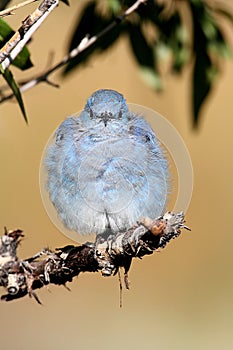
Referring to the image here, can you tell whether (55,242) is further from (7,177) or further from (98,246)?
(98,246)

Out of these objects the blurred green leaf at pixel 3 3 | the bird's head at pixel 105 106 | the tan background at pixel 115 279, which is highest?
the blurred green leaf at pixel 3 3

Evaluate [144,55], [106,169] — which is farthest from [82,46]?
[106,169]

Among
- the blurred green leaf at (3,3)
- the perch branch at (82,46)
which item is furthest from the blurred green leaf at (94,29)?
the blurred green leaf at (3,3)

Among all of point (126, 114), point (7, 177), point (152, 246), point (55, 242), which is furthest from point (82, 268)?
point (7, 177)

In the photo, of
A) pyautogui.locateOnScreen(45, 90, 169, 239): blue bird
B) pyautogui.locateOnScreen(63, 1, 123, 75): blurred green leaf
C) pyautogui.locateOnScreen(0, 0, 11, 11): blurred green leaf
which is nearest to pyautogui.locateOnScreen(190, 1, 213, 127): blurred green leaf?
pyautogui.locateOnScreen(63, 1, 123, 75): blurred green leaf

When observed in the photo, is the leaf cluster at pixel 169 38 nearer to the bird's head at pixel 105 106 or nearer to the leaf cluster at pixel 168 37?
the leaf cluster at pixel 168 37

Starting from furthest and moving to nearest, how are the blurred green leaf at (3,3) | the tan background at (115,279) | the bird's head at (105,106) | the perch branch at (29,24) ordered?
the tan background at (115,279), the blurred green leaf at (3,3), the bird's head at (105,106), the perch branch at (29,24)

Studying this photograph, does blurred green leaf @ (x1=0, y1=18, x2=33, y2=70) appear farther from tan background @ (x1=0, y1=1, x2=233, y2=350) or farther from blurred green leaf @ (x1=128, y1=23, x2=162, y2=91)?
tan background @ (x1=0, y1=1, x2=233, y2=350)

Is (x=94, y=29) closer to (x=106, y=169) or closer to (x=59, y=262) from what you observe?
(x=106, y=169)
